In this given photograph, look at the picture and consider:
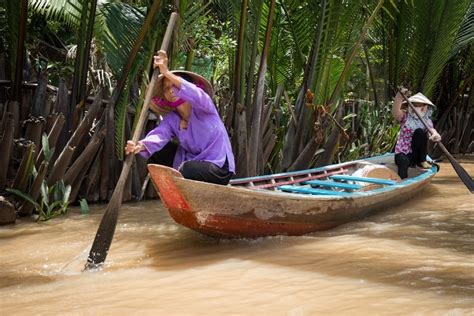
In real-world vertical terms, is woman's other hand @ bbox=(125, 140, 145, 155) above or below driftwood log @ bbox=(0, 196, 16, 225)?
above

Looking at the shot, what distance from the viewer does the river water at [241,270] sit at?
94.4 inches

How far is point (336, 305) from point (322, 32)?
14.2ft

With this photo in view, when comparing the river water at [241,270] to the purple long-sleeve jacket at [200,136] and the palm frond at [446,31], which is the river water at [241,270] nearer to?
the purple long-sleeve jacket at [200,136]

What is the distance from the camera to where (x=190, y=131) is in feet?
12.2

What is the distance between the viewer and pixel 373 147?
8.47m

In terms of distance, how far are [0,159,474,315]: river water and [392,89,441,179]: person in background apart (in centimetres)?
147

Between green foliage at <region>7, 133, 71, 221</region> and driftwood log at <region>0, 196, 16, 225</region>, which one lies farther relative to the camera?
green foliage at <region>7, 133, 71, 221</region>

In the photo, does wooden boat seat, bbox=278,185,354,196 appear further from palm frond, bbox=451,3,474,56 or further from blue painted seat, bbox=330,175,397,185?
palm frond, bbox=451,3,474,56

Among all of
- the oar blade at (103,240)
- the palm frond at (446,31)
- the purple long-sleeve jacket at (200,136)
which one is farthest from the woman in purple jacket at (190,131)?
the palm frond at (446,31)

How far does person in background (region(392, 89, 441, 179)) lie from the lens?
605 centimetres

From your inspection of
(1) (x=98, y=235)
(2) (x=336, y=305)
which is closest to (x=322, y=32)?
(1) (x=98, y=235)

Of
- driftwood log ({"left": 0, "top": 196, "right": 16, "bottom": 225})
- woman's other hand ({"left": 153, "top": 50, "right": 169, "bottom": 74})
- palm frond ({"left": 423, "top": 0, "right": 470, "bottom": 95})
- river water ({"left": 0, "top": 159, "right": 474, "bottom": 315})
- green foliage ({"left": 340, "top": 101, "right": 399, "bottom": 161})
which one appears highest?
palm frond ({"left": 423, "top": 0, "right": 470, "bottom": 95})

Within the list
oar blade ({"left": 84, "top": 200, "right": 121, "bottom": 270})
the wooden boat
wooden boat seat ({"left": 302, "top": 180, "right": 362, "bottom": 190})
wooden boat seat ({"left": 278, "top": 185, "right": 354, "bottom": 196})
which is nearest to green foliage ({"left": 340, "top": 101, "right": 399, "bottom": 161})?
wooden boat seat ({"left": 302, "top": 180, "right": 362, "bottom": 190})

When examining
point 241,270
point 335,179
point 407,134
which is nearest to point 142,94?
point 335,179
